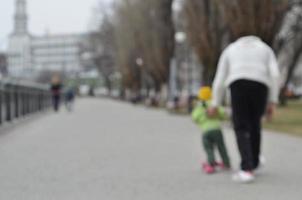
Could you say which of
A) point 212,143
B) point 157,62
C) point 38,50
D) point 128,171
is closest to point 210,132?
point 212,143

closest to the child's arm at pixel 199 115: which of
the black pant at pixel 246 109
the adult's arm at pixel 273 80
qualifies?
the black pant at pixel 246 109

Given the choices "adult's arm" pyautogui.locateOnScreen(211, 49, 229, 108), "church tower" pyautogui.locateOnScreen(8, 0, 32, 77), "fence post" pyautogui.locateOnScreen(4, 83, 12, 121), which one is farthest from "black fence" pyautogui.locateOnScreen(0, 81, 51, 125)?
"church tower" pyautogui.locateOnScreen(8, 0, 32, 77)

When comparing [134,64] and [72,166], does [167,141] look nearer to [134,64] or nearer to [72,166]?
[72,166]

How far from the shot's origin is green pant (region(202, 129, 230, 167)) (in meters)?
8.02

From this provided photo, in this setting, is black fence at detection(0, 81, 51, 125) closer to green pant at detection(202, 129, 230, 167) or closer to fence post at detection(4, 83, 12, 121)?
fence post at detection(4, 83, 12, 121)

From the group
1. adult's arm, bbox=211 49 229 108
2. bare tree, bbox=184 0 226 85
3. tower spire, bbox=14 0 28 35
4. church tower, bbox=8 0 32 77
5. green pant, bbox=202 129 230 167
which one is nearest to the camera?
adult's arm, bbox=211 49 229 108

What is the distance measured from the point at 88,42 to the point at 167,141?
7497cm

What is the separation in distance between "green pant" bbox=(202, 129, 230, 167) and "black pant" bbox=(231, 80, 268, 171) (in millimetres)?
657

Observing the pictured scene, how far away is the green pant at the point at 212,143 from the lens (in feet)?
26.3

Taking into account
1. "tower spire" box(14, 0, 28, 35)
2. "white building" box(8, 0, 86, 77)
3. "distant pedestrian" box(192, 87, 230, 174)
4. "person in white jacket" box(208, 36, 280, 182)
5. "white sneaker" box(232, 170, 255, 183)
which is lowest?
"white building" box(8, 0, 86, 77)

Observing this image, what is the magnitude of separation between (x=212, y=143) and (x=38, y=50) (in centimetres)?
11742

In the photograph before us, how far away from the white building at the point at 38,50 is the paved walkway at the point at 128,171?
83903 millimetres

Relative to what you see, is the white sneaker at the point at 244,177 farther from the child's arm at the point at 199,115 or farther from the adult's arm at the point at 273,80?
the child's arm at the point at 199,115

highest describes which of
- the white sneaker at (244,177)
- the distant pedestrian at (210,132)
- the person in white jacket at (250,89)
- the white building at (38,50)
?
the person in white jacket at (250,89)
